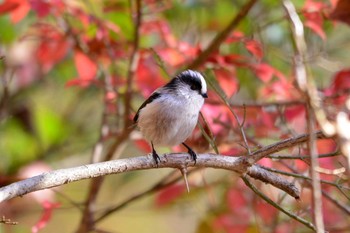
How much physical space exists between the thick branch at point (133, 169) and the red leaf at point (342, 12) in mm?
567

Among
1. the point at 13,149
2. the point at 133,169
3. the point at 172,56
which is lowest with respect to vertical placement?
the point at 133,169

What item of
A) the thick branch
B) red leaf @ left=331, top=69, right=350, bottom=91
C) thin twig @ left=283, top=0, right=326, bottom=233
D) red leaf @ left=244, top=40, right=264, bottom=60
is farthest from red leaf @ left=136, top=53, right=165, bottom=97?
thin twig @ left=283, top=0, right=326, bottom=233

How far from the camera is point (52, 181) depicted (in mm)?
1085

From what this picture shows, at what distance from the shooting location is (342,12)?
1625mm

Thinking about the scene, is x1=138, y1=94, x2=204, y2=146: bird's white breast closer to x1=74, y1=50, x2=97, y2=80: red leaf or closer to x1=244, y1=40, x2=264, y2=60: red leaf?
x1=244, y1=40, x2=264, y2=60: red leaf

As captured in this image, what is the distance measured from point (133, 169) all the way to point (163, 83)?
0.86 meters

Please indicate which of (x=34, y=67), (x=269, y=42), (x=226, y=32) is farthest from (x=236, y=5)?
(x=34, y=67)

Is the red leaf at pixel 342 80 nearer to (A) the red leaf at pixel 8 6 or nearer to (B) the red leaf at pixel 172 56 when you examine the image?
(B) the red leaf at pixel 172 56

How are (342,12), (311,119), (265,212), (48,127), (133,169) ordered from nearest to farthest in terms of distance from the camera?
(311,119) < (133,169) < (342,12) < (265,212) < (48,127)

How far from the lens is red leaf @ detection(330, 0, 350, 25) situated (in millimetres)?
1615

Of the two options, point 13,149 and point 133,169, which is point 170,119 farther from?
point 13,149

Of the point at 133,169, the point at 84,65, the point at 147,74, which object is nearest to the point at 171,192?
the point at 147,74

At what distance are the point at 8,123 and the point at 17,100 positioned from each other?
0.65ft

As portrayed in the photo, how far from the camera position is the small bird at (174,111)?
5.31 feet
